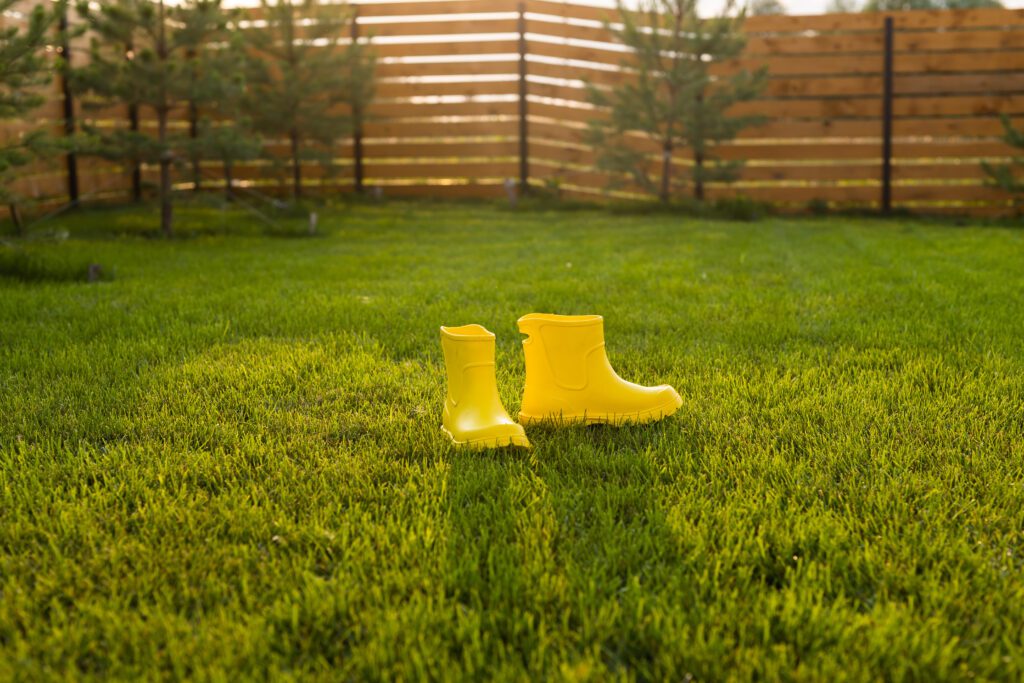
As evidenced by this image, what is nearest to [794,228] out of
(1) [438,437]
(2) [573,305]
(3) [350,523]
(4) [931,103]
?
(4) [931,103]

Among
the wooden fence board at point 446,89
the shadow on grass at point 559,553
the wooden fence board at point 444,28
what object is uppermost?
the wooden fence board at point 444,28

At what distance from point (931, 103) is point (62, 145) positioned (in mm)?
8711

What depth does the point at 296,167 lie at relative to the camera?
1060 cm

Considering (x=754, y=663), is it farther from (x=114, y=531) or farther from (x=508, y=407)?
(x=508, y=407)

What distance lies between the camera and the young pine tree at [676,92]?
973 cm

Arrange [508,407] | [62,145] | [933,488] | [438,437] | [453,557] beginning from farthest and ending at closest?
[62,145]
[508,407]
[438,437]
[933,488]
[453,557]

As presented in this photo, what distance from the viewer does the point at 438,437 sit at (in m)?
2.36

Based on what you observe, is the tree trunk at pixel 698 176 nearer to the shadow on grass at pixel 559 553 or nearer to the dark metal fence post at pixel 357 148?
the dark metal fence post at pixel 357 148

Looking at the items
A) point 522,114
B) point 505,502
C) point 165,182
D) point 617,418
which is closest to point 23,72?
point 165,182

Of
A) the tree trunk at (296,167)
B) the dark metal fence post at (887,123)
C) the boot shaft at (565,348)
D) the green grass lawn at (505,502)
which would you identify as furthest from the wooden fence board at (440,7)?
the boot shaft at (565,348)

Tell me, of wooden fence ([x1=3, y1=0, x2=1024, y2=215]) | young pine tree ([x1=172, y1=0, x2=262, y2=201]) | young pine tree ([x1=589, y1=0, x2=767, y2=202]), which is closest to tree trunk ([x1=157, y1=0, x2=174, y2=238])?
young pine tree ([x1=172, y1=0, x2=262, y2=201])

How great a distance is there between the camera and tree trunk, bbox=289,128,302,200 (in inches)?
409

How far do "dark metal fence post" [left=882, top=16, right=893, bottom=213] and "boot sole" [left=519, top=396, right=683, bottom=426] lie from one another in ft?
28.1

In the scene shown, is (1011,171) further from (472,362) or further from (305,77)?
(472,362)
